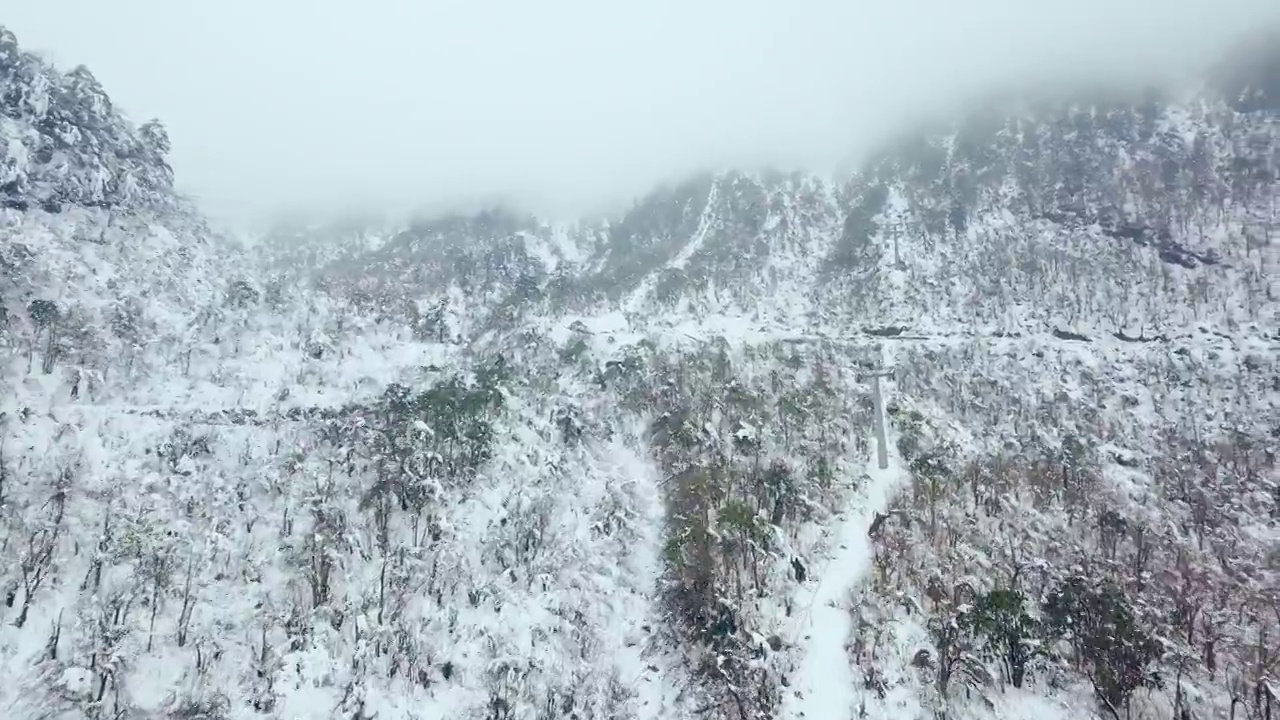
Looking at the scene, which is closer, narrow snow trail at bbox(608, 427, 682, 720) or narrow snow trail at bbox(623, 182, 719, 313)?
narrow snow trail at bbox(608, 427, 682, 720)

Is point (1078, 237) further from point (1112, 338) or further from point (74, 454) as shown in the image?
point (74, 454)

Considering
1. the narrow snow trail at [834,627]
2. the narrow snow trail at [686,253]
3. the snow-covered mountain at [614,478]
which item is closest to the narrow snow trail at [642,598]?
the snow-covered mountain at [614,478]

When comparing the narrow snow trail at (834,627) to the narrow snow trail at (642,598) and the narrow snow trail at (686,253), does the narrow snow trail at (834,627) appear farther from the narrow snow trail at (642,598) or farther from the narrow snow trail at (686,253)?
the narrow snow trail at (686,253)

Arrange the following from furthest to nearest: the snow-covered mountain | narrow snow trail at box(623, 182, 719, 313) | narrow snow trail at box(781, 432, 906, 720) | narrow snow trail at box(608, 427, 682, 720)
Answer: narrow snow trail at box(623, 182, 719, 313) < narrow snow trail at box(608, 427, 682, 720) < narrow snow trail at box(781, 432, 906, 720) < the snow-covered mountain

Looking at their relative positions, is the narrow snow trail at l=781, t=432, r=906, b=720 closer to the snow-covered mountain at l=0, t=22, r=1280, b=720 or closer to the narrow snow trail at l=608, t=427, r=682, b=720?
the snow-covered mountain at l=0, t=22, r=1280, b=720

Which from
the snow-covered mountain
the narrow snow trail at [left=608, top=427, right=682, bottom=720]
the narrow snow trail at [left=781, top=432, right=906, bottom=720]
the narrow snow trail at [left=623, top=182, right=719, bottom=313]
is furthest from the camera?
the narrow snow trail at [left=623, top=182, right=719, bottom=313]

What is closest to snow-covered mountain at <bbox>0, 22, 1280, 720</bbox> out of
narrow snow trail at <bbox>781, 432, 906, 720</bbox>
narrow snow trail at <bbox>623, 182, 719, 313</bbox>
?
narrow snow trail at <bbox>781, 432, 906, 720</bbox>

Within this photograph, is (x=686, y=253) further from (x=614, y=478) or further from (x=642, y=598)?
(x=642, y=598)

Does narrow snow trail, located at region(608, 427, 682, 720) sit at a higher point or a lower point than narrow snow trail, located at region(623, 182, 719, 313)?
lower
